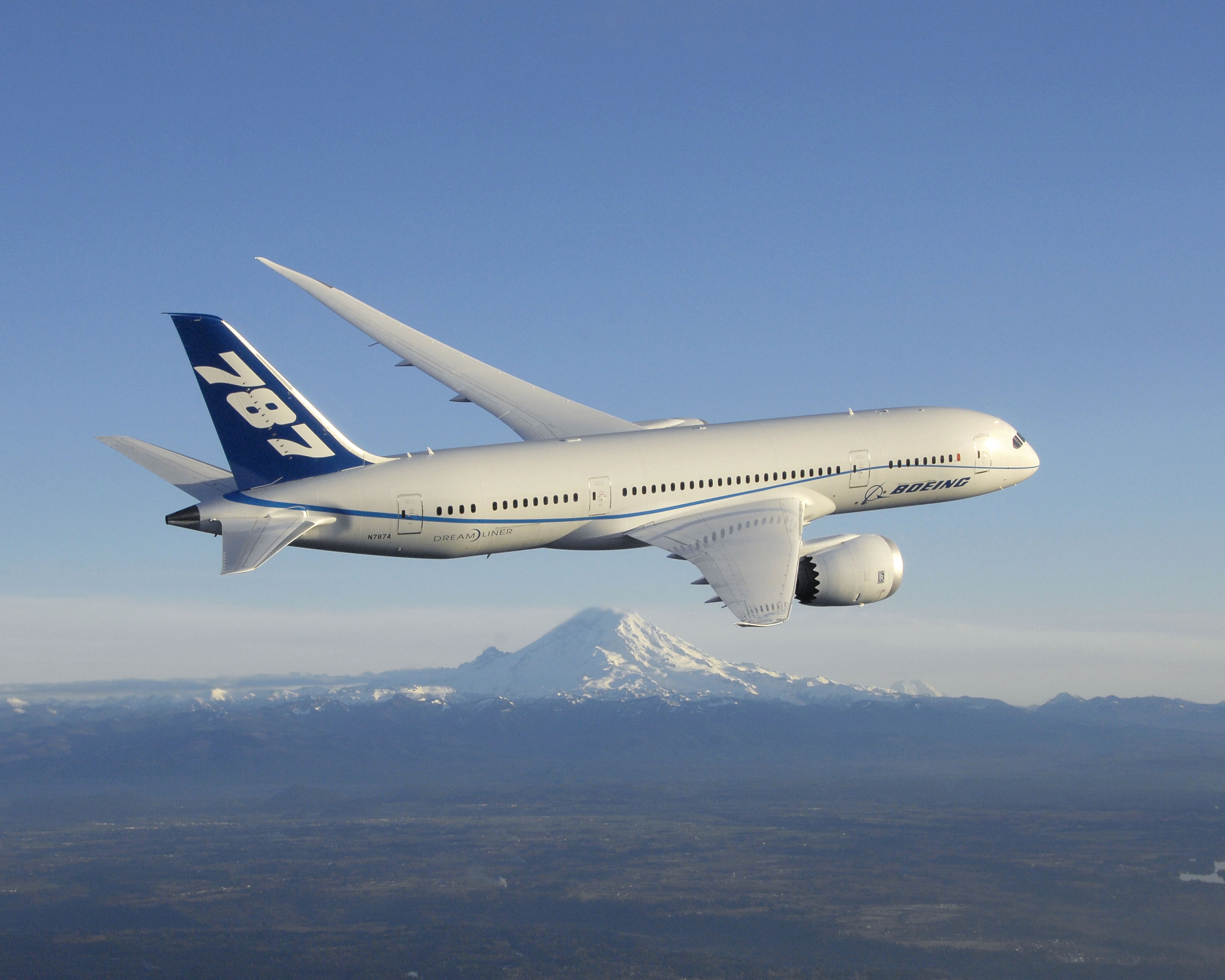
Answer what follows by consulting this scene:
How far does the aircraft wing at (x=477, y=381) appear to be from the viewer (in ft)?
166

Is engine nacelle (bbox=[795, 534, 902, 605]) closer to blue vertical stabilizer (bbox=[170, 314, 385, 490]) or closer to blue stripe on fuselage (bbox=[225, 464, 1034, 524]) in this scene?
blue stripe on fuselage (bbox=[225, 464, 1034, 524])

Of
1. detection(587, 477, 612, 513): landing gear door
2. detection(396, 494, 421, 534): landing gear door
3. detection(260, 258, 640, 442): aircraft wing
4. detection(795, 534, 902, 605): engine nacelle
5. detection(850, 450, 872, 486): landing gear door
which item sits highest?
detection(260, 258, 640, 442): aircraft wing

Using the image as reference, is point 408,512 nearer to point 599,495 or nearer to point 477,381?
point 599,495

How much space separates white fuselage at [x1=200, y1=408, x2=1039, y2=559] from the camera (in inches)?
1570

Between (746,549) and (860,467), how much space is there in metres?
9.06

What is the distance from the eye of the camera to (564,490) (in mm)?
41781

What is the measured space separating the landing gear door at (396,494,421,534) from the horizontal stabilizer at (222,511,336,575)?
242 cm

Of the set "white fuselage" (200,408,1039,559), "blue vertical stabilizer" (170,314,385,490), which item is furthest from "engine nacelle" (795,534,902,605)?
"blue vertical stabilizer" (170,314,385,490)

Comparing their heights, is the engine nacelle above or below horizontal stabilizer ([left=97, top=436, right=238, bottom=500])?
below

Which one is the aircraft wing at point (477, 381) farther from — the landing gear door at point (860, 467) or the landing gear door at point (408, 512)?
the landing gear door at point (860, 467)

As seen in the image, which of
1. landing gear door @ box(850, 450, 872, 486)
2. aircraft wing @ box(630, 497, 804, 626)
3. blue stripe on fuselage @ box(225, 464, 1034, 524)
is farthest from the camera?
landing gear door @ box(850, 450, 872, 486)

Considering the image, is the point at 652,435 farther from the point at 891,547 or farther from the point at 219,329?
the point at 219,329

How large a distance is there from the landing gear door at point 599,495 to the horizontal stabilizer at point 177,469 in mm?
13271

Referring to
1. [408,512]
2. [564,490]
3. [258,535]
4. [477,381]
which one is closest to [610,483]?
[564,490]
